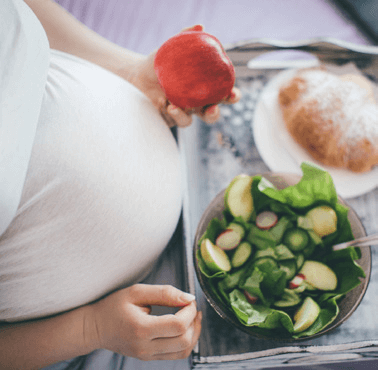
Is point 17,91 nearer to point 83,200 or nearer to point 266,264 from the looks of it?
point 83,200

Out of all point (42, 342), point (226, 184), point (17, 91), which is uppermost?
point (17, 91)

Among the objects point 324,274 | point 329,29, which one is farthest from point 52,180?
point 329,29

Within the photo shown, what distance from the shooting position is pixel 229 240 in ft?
1.20

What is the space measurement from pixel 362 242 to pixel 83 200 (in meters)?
0.30

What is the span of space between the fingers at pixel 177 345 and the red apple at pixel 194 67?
0.27 meters

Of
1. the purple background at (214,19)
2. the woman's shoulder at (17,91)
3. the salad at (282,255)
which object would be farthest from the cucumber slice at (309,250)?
Result: the purple background at (214,19)

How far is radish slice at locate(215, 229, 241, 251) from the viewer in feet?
1.20

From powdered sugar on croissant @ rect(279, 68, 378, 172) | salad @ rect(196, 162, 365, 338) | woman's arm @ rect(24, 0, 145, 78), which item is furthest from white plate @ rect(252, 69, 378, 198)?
woman's arm @ rect(24, 0, 145, 78)

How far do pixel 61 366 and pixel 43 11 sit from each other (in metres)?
0.49

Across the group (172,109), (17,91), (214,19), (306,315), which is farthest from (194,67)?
(214,19)

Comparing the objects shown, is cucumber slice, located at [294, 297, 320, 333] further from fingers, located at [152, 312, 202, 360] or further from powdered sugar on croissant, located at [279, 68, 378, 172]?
powdered sugar on croissant, located at [279, 68, 378, 172]

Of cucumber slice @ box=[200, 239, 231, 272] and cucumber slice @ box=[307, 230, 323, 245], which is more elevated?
cucumber slice @ box=[307, 230, 323, 245]

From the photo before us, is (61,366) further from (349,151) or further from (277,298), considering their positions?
(349,151)

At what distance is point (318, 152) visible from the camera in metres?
0.48
